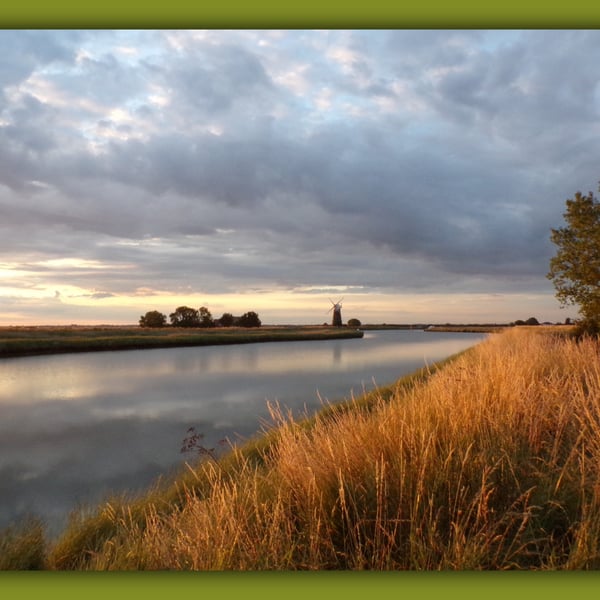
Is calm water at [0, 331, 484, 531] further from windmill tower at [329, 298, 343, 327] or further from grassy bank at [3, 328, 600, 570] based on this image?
windmill tower at [329, 298, 343, 327]

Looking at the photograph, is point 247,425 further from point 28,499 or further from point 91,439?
point 28,499

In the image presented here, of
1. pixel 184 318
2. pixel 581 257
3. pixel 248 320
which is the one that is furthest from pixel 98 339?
pixel 581 257

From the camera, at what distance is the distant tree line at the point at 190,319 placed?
11301mm

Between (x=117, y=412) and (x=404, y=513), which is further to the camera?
(x=117, y=412)

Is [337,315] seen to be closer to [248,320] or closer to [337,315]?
[337,315]

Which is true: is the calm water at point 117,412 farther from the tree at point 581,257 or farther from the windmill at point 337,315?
the windmill at point 337,315

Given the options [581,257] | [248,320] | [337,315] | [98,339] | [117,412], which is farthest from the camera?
[337,315]

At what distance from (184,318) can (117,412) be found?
9.42 m

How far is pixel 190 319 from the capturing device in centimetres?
2128

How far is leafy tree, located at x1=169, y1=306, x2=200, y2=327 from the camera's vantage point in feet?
68.8

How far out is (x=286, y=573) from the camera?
3.12 meters
